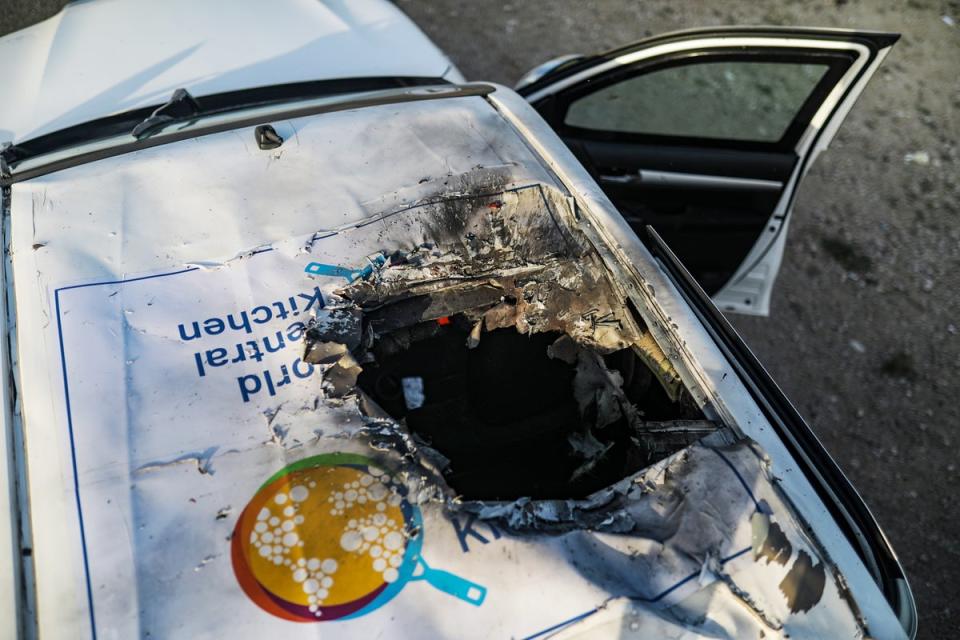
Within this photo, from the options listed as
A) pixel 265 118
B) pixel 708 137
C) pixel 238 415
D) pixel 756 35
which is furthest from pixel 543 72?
pixel 238 415

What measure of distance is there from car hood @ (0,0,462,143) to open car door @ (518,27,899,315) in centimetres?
67

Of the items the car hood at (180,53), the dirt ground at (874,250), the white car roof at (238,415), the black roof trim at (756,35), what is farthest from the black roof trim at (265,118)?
the dirt ground at (874,250)

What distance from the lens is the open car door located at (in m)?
2.52

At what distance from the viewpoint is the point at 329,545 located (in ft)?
4.10

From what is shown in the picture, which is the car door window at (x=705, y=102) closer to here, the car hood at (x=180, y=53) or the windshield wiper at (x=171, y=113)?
the car hood at (x=180, y=53)

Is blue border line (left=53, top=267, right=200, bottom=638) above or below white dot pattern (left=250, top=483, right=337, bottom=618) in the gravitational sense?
above

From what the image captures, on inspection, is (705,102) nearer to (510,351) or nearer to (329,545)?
(510,351)

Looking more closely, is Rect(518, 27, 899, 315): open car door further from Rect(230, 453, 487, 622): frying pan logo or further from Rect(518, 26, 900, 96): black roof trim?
Rect(230, 453, 487, 622): frying pan logo

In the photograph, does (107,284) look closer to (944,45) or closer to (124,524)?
(124,524)

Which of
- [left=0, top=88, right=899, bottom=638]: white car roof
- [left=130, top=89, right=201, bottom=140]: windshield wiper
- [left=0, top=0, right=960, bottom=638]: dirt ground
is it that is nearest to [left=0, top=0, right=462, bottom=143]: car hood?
[left=130, top=89, right=201, bottom=140]: windshield wiper

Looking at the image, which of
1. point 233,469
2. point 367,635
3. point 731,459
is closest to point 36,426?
point 233,469

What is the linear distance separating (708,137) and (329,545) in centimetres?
249

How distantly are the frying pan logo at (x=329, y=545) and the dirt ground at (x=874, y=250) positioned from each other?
2717mm

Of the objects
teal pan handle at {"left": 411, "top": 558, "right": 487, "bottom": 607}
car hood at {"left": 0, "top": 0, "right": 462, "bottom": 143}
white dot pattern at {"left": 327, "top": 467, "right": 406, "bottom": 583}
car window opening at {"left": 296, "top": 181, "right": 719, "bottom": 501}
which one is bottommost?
teal pan handle at {"left": 411, "top": 558, "right": 487, "bottom": 607}
